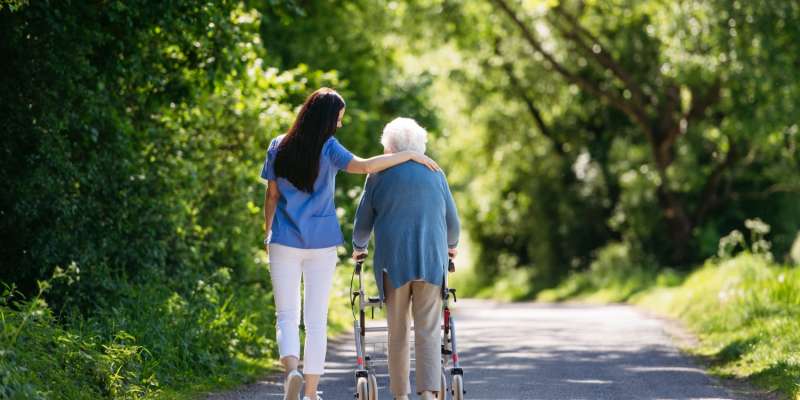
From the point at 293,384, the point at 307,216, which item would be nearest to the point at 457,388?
the point at 293,384

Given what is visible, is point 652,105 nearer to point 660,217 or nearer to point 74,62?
point 660,217

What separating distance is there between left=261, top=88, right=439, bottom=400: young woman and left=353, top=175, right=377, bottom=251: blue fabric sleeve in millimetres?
136

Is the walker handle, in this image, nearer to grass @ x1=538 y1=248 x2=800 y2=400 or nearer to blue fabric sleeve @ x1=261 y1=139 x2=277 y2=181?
blue fabric sleeve @ x1=261 y1=139 x2=277 y2=181

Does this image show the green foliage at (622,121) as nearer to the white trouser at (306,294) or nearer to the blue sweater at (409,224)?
the blue sweater at (409,224)

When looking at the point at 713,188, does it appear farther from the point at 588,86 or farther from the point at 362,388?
the point at 362,388

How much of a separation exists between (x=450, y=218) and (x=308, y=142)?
1.00 m

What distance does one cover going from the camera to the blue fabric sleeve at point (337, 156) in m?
7.88

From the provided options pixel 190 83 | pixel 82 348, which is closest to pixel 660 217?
pixel 190 83

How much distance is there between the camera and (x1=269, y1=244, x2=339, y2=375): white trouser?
311 inches

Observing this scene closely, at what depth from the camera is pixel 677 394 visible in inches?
383

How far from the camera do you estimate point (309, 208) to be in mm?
7859

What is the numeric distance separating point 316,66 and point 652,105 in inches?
385

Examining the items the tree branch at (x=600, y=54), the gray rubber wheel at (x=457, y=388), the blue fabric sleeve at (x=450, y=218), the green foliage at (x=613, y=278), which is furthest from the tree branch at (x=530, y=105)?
the gray rubber wheel at (x=457, y=388)

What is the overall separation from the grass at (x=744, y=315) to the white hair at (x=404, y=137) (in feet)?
10.6
